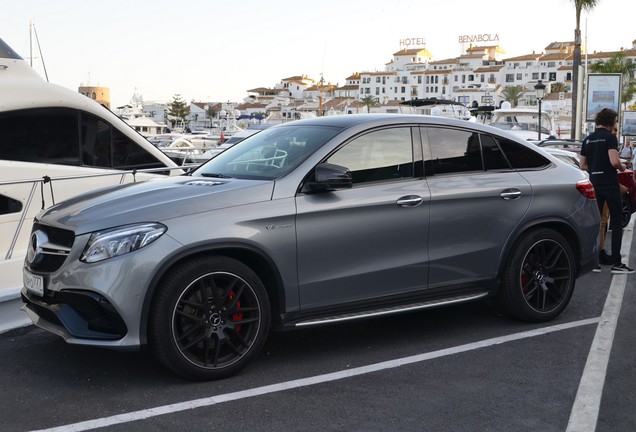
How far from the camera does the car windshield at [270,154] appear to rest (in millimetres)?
5465

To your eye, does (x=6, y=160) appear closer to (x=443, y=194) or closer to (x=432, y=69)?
(x=443, y=194)

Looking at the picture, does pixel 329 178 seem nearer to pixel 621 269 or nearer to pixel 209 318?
pixel 209 318

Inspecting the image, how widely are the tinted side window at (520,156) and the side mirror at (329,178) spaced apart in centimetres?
181

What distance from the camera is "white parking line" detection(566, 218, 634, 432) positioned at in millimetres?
4297

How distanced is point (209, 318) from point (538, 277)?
2997 millimetres

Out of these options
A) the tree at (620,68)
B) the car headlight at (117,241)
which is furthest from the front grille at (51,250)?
the tree at (620,68)

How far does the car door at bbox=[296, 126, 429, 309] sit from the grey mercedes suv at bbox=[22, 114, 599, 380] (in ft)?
0.03

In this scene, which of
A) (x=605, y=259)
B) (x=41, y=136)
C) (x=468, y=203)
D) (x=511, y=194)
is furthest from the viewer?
(x=605, y=259)

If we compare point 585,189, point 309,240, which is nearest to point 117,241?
point 309,240

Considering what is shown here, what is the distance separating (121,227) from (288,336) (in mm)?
1943

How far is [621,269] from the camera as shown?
9.09 metres

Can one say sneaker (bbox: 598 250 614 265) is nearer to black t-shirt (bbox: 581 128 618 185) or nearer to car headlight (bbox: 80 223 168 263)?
black t-shirt (bbox: 581 128 618 185)

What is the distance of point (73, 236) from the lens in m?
4.77

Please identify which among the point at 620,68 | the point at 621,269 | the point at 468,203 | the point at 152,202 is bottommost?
the point at 621,269
